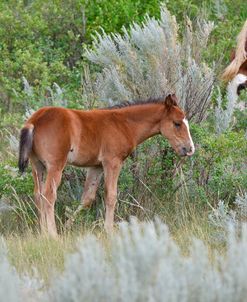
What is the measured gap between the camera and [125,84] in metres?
10.2

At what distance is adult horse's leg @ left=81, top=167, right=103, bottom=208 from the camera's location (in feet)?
30.8

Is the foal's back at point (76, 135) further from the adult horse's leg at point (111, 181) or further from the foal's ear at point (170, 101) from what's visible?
the foal's ear at point (170, 101)

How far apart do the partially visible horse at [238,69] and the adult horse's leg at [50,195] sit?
345 centimetres

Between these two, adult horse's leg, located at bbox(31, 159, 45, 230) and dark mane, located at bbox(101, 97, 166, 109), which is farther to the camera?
dark mane, located at bbox(101, 97, 166, 109)

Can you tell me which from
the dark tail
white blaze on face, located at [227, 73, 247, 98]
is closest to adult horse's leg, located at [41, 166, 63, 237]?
the dark tail

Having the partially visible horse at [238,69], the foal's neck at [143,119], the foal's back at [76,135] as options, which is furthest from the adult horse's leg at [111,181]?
the partially visible horse at [238,69]

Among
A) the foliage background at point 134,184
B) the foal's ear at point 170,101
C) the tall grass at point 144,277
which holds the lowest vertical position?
the foliage background at point 134,184

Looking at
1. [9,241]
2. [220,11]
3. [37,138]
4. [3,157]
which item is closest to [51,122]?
[37,138]

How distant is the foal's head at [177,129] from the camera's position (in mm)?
9172

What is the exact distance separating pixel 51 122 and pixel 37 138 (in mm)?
199

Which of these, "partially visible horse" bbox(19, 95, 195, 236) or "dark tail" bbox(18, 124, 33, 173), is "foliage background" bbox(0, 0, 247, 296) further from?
"dark tail" bbox(18, 124, 33, 173)

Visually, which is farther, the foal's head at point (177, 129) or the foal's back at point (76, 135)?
the foal's head at point (177, 129)

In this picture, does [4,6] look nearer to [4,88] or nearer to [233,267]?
[4,88]

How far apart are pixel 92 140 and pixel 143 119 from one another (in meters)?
0.58
